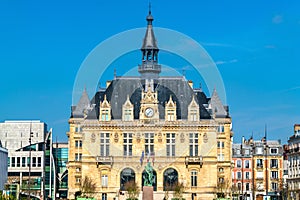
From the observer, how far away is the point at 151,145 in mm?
110625

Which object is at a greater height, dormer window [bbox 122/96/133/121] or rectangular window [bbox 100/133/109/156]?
dormer window [bbox 122/96/133/121]

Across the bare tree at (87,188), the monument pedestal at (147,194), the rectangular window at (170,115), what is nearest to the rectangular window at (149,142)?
the rectangular window at (170,115)

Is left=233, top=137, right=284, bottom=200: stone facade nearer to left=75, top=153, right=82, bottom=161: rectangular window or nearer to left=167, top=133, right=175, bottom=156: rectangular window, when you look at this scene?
left=167, top=133, right=175, bottom=156: rectangular window

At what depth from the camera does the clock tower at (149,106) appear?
365 feet

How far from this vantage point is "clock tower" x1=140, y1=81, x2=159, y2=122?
111 meters

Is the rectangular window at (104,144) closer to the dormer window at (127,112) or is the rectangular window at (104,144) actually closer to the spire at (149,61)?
the dormer window at (127,112)

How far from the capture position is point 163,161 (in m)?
110

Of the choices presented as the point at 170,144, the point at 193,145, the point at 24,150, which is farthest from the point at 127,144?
the point at 24,150

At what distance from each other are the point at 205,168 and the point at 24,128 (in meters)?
36.6

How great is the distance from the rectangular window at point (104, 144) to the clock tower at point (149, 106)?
5444 mm

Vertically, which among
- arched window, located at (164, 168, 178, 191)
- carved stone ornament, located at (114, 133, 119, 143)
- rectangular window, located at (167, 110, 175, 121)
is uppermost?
rectangular window, located at (167, 110, 175, 121)

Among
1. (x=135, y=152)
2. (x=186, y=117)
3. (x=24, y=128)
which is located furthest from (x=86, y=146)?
(x=24, y=128)

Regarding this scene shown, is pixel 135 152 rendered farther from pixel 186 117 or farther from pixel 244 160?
pixel 244 160

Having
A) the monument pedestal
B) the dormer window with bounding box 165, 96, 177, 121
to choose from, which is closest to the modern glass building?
the dormer window with bounding box 165, 96, 177, 121
